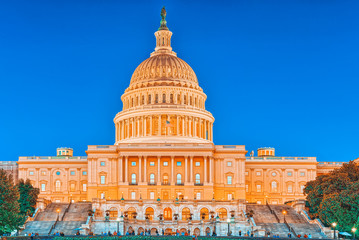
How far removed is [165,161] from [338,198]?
48.0 m

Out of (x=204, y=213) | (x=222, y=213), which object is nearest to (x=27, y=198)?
(x=204, y=213)

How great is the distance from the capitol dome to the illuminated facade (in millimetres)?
212

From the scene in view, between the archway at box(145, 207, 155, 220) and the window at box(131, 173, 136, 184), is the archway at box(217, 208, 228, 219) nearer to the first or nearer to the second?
the archway at box(145, 207, 155, 220)

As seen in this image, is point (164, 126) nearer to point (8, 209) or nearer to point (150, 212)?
point (150, 212)

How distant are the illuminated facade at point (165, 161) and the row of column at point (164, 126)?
0.21 meters

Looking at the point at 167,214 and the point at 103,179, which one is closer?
the point at 167,214

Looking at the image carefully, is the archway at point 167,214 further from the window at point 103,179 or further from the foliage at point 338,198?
the window at point 103,179

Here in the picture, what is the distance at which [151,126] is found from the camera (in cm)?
14138

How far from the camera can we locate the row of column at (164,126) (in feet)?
463

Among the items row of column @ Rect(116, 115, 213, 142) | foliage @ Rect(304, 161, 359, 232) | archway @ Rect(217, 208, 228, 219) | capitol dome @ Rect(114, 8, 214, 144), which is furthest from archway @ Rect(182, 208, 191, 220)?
row of column @ Rect(116, 115, 213, 142)

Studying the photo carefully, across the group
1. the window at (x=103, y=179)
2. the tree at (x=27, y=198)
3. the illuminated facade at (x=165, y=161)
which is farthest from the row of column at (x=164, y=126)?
the tree at (x=27, y=198)

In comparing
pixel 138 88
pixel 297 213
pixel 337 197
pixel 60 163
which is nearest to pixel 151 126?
pixel 138 88

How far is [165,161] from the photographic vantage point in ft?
425

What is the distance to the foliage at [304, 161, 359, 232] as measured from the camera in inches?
3383
